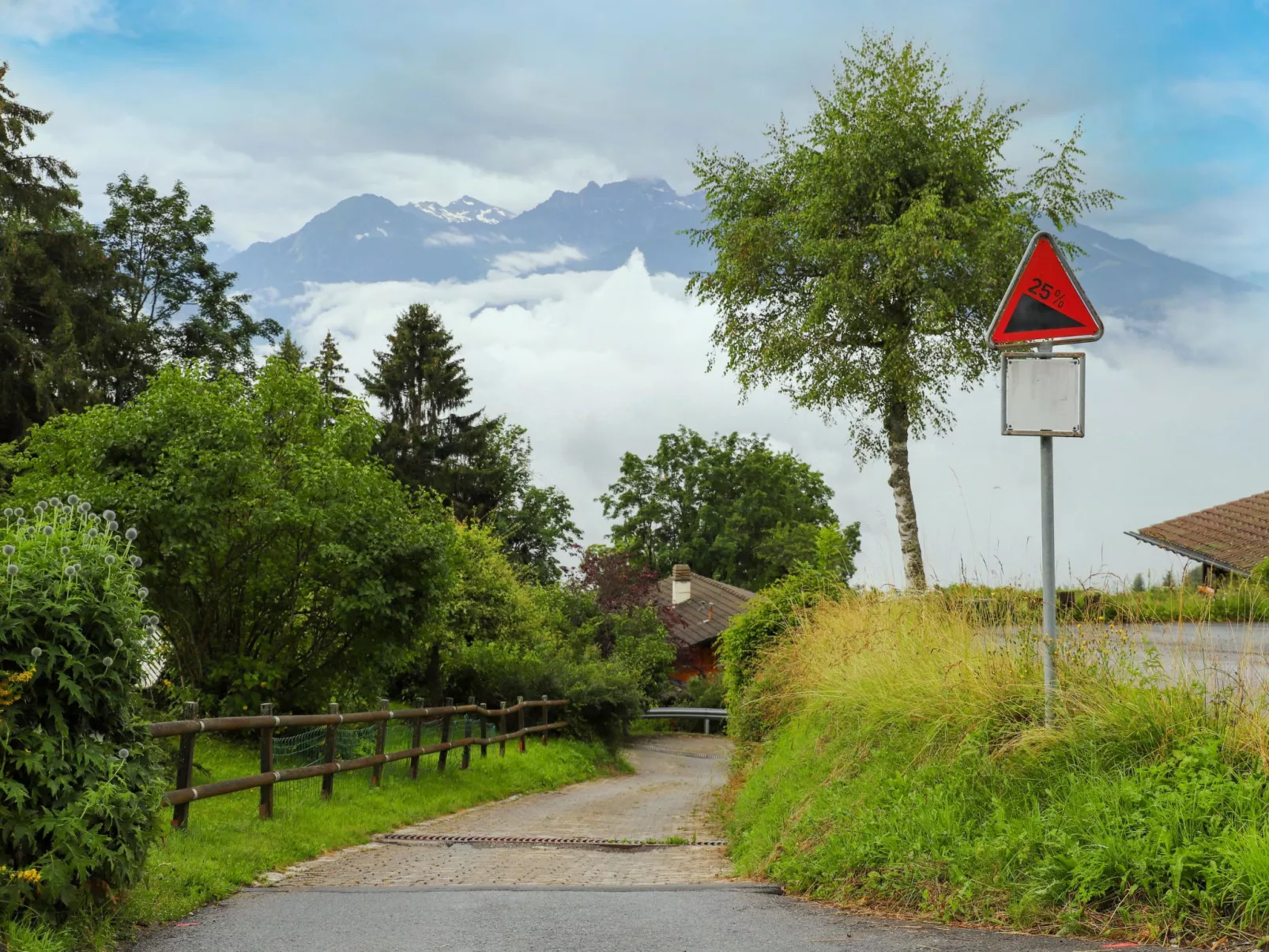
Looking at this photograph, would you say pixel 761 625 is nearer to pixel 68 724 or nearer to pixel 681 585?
pixel 68 724

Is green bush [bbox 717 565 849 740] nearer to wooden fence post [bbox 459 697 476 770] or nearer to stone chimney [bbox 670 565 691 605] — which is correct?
wooden fence post [bbox 459 697 476 770]

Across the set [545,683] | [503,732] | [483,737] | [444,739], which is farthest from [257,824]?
[545,683]

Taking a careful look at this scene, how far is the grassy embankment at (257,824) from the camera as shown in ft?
20.2

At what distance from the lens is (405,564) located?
1844 centimetres

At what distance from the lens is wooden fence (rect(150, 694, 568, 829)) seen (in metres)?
9.23

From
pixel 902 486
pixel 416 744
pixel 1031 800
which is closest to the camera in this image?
pixel 1031 800

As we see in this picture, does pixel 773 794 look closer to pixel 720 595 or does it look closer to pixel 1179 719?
pixel 1179 719

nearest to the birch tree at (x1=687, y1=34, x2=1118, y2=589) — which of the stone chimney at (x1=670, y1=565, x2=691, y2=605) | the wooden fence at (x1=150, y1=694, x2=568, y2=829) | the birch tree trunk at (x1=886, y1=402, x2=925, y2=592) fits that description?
the birch tree trunk at (x1=886, y1=402, x2=925, y2=592)

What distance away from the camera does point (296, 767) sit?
540 inches

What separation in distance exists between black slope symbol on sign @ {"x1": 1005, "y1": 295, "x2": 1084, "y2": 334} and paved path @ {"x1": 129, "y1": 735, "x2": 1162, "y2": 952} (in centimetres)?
372

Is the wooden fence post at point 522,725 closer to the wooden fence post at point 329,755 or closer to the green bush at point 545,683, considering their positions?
the green bush at point 545,683

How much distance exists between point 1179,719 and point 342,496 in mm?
14314

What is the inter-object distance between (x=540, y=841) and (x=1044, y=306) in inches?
280

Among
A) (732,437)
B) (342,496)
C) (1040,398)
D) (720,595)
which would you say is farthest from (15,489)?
(732,437)
